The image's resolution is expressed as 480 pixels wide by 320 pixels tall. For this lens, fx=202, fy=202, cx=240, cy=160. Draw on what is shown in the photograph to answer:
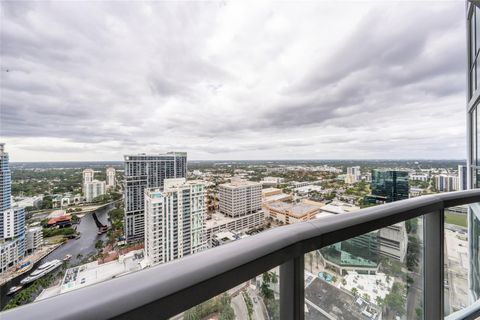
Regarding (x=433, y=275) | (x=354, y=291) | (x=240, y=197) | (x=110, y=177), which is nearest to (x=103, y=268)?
(x=354, y=291)

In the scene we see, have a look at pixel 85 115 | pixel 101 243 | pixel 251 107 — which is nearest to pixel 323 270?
pixel 101 243

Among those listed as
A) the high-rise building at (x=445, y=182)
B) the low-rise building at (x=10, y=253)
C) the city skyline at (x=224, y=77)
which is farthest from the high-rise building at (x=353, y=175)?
the low-rise building at (x=10, y=253)

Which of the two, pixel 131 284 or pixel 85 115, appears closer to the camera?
pixel 131 284

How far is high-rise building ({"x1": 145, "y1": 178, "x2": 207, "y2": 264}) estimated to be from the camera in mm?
1867

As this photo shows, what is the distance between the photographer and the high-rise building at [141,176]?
7.08 feet

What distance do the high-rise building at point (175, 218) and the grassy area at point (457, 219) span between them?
168cm

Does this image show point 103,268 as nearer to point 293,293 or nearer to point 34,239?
point 34,239

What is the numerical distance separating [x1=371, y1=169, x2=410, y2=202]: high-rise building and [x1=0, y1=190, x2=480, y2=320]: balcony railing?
68.6 inches

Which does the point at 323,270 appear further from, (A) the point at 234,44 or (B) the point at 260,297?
(A) the point at 234,44

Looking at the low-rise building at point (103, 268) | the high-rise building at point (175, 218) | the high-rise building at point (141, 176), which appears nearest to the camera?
the low-rise building at point (103, 268)

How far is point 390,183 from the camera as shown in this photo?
8.67 feet

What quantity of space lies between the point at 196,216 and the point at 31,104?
2.64 metres

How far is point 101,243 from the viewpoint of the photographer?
170cm

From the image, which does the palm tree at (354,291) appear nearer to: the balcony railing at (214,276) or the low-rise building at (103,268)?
the balcony railing at (214,276)
